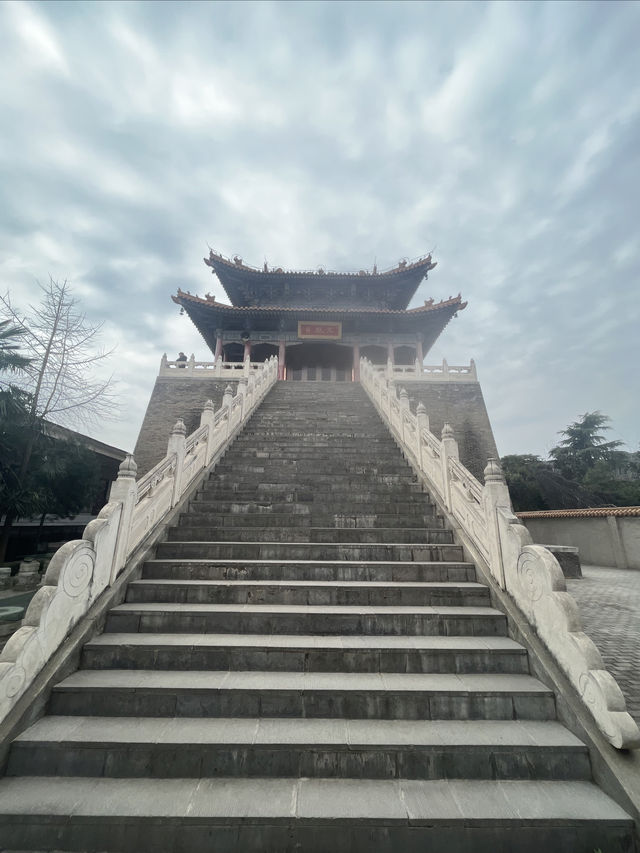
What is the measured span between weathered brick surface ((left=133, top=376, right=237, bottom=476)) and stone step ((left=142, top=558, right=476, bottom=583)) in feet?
33.2

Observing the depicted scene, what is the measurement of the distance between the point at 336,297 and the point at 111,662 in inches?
892

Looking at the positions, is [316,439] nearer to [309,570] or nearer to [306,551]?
[306,551]

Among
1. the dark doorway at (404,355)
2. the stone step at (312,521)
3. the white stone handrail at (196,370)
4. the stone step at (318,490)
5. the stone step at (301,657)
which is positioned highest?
the dark doorway at (404,355)

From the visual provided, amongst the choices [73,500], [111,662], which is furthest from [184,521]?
[73,500]

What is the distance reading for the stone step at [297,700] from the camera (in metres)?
2.52

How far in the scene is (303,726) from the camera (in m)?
2.41

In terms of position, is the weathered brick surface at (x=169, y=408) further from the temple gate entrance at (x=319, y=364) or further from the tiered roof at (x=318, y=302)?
the temple gate entrance at (x=319, y=364)

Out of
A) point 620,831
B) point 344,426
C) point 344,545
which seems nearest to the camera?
point 620,831

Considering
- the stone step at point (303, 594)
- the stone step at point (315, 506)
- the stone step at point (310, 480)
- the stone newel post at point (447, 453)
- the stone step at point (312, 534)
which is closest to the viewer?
the stone step at point (303, 594)

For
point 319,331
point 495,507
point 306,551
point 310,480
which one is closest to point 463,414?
point 319,331

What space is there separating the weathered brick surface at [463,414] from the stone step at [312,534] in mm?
9939

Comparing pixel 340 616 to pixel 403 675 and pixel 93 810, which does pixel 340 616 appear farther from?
pixel 93 810

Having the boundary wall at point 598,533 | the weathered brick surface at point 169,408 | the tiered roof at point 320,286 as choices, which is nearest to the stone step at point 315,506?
the boundary wall at point 598,533

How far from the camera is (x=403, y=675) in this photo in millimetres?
2801
